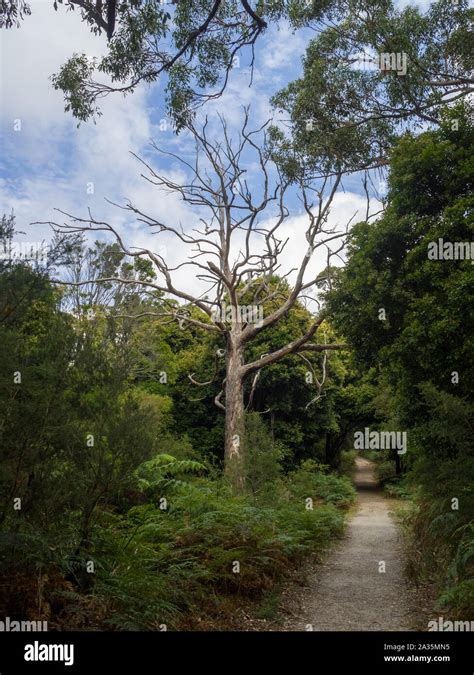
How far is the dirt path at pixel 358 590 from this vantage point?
7230 millimetres

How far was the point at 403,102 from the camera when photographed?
1435 cm

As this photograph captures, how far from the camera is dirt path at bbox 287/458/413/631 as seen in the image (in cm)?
723

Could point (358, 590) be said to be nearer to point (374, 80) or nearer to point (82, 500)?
point (82, 500)

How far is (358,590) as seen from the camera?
29.5 feet

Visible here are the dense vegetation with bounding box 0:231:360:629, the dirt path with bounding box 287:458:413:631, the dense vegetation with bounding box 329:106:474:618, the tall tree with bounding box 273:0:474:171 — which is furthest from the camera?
the tall tree with bounding box 273:0:474:171

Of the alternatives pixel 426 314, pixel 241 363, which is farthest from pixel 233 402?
pixel 426 314

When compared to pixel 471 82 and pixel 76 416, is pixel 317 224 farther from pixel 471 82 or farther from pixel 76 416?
pixel 76 416

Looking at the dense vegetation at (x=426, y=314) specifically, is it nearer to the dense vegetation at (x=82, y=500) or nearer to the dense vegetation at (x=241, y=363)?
the dense vegetation at (x=241, y=363)

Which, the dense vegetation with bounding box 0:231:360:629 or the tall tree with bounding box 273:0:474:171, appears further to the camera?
the tall tree with bounding box 273:0:474:171

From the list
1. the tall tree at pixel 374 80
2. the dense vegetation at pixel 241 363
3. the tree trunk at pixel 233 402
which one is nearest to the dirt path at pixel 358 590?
the dense vegetation at pixel 241 363

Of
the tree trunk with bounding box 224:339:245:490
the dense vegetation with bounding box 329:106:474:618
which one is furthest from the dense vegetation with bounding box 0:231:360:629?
the tree trunk with bounding box 224:339:245:490

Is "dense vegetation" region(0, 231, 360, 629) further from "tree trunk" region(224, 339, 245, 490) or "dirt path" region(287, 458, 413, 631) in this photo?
"tree trunk" region(224, 339, 245, 490)

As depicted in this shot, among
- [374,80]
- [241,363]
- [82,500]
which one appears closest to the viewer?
[82,500]

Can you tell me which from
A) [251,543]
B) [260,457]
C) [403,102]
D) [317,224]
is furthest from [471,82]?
[251,543]
